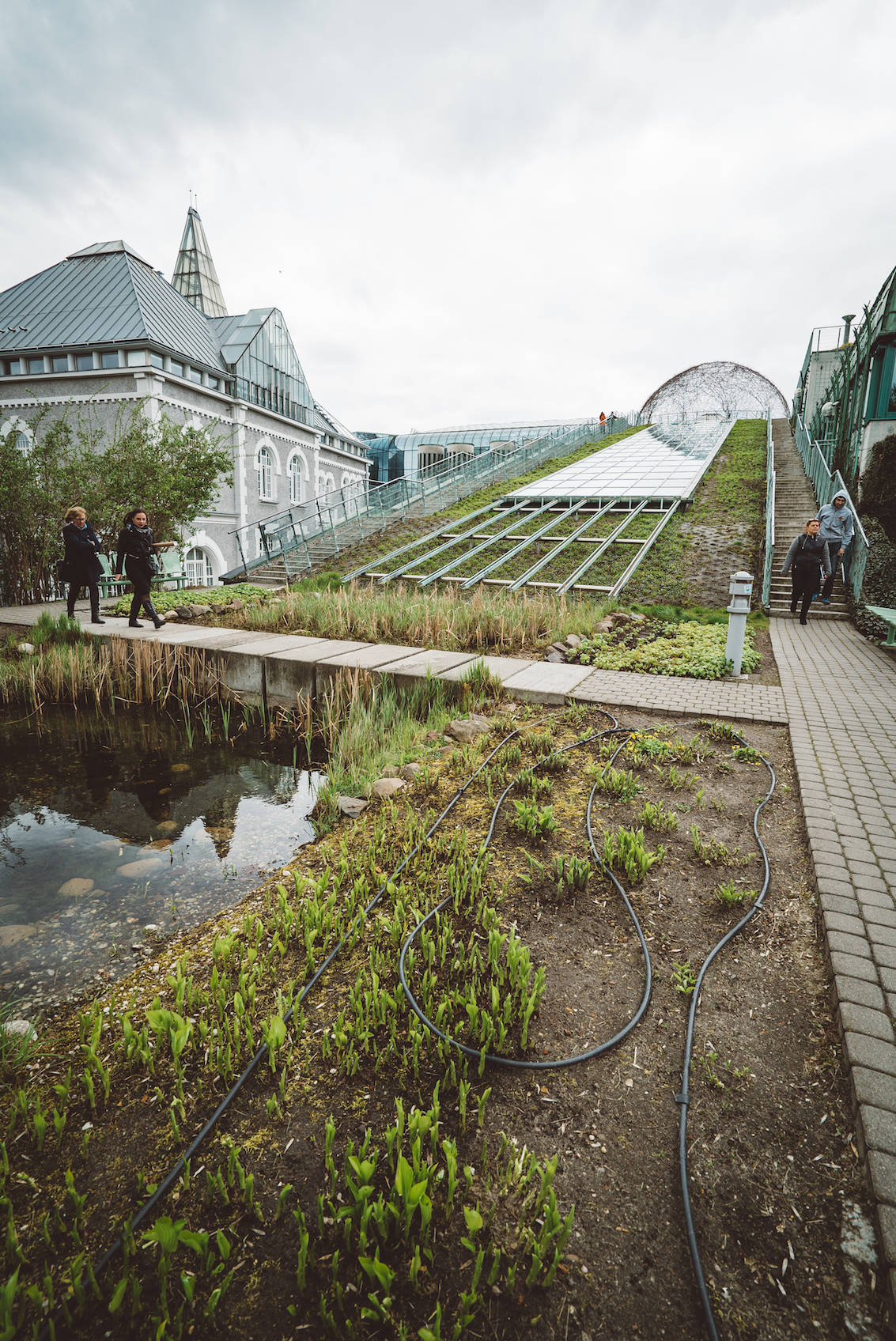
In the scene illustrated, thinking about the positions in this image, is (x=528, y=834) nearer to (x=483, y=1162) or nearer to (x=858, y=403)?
(x=483, y=1162)

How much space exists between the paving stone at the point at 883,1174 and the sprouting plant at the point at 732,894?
1.26 m

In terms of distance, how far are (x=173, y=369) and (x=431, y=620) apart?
18555 millimetres

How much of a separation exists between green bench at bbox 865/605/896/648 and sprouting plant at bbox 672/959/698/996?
773cm

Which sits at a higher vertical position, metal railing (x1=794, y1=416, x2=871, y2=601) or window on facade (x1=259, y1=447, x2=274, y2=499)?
window on facade (x1=259, y1=447, x2=274, y2=499)

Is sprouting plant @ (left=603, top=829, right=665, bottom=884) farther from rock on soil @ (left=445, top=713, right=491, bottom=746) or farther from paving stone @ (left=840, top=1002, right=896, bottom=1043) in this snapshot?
rock on soil @ (left=445, top=713, right=491, bottom=746)

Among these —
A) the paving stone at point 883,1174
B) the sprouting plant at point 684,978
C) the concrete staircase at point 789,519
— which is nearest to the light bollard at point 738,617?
the concrete staircase at point 789,519

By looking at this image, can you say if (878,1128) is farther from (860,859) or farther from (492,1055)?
(860,859)

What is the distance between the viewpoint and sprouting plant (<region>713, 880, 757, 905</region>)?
2.98 m

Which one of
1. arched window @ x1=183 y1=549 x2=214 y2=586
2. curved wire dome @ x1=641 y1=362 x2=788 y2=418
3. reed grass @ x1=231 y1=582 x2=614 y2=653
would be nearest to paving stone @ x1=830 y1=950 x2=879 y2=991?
reed grass @ x1=231 y1=582 x2=614 y2=653

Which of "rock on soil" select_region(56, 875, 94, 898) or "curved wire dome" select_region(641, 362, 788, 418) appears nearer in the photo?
"rock on soil" select_region(56, 875, 94, 898)

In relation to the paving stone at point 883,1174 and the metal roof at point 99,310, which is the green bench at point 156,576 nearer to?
the metal roof at point 99,310

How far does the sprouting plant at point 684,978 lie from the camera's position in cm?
248

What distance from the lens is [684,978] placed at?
2.54 metres

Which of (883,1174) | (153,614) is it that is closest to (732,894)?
(883,1174)
